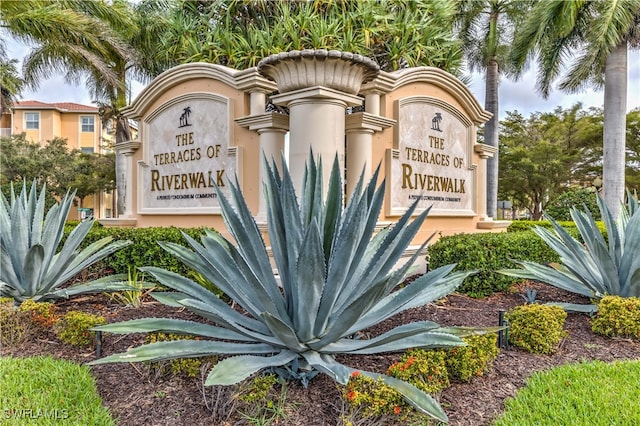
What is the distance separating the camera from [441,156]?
815cm

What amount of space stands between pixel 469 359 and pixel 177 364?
202 centimetres

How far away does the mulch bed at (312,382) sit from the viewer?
2768 mm

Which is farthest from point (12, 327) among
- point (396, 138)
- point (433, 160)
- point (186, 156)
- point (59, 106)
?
point (59, 106)

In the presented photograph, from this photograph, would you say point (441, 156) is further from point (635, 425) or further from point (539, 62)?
point (539, 62)

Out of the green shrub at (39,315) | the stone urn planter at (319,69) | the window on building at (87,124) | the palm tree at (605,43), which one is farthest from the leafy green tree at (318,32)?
the window on building at (87,124)

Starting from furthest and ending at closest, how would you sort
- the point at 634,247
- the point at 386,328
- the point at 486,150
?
the point at 486,150
the point at 634,247
the point at 386,328

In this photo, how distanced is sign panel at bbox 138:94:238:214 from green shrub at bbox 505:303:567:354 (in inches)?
192

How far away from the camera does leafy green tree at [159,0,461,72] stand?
9422 millimetres

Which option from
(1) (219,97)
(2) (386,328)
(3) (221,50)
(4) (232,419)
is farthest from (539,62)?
(4) (232,419)

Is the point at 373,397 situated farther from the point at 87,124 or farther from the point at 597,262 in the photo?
the point at 87,124

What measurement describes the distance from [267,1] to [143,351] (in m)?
11.0

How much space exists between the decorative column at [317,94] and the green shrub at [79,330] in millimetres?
3174

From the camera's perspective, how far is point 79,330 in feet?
12.5

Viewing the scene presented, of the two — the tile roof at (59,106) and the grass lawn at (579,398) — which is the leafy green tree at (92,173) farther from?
the grass lawn at (579,398)
